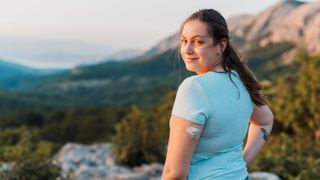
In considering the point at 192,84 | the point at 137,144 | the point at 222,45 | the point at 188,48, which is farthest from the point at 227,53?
the point at 137,144

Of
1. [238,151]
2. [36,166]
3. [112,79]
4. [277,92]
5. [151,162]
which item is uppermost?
[238,151]

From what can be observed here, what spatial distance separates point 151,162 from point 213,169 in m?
8.34

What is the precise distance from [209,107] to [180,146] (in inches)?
7.5

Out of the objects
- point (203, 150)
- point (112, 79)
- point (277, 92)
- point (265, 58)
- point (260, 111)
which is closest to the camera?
point (203, 150)

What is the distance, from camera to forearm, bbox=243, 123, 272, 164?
8.37 feet

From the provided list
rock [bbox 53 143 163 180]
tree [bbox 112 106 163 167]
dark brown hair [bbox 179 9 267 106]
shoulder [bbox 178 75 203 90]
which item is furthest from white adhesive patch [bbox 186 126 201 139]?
tree [bbox 112 106 163 167]

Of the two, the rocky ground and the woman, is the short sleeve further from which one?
the rocky ground

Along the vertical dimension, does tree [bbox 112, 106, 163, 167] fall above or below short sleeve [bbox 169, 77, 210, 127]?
below

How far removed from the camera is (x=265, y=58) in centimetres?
16550

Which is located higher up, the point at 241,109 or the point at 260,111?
the point at 241,109

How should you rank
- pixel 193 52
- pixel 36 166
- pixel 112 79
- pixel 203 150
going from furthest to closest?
pixel 112 79
pixel 36 166
pixel 193 52
pixel 203 150

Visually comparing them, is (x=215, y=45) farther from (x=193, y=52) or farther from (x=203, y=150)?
(x=203, y=150)

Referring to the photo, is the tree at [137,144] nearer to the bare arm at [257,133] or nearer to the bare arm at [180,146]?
the bare arm at [257,133]

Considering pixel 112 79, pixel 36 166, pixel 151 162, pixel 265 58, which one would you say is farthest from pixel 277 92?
pixel 112 79
